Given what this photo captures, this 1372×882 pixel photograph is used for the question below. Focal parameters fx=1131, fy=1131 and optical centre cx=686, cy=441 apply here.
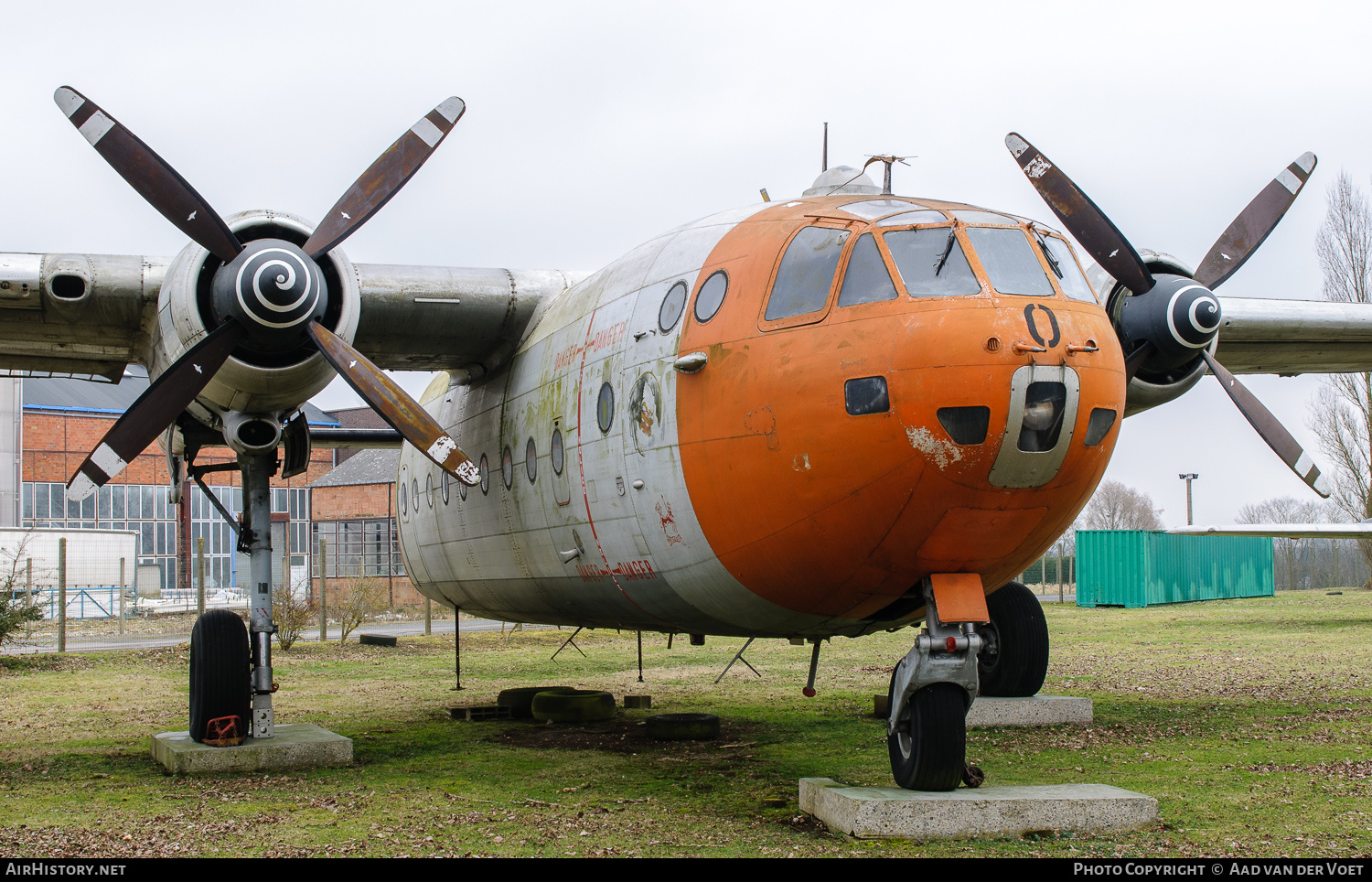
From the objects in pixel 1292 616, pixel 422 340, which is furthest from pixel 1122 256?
pixel 1292 616

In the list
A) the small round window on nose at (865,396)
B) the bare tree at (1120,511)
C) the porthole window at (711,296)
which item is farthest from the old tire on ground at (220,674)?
the bare tree at (1120,511)

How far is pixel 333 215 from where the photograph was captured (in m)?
10.0

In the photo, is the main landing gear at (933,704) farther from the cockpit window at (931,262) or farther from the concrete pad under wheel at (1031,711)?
the concrete pad under wheel at (1031,711)

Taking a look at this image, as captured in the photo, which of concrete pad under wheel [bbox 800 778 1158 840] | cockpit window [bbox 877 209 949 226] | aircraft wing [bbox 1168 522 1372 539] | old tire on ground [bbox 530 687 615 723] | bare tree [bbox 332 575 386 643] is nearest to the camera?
concrete pad under wheel [bbox 800 778 1158 840]

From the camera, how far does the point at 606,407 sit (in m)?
8.59

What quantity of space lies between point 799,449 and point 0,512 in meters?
46.6

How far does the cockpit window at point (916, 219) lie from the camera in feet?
23.3

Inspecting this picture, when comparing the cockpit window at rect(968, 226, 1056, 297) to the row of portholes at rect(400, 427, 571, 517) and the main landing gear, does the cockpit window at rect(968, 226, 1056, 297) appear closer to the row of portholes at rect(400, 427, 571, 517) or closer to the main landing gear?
the main landing gear

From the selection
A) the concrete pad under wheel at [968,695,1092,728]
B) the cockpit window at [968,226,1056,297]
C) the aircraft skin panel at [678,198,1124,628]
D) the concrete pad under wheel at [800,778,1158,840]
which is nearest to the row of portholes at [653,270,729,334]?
the aircraft skin panel at [678,198,1124,628]

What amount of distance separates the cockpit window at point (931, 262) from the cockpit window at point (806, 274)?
378 mm

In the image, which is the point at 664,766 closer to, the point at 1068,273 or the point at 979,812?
the point at 979,812

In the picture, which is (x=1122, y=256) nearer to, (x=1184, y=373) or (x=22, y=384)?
(x=1184, y=373)

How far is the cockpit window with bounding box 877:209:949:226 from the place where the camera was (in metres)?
7.11

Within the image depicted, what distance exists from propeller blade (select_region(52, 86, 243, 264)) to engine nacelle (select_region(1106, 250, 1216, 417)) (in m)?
8.15
